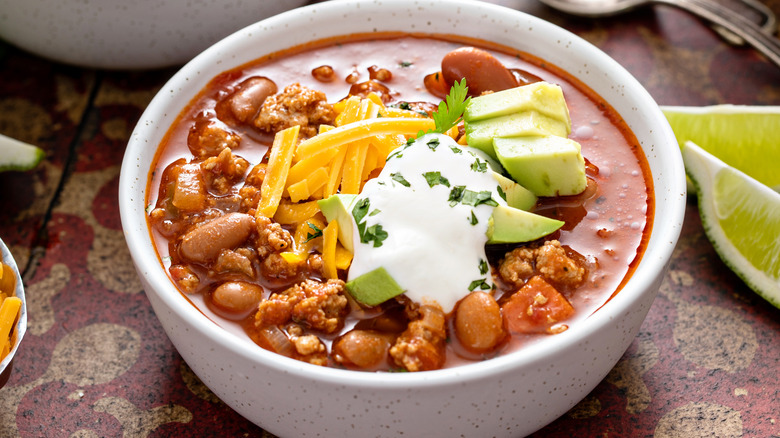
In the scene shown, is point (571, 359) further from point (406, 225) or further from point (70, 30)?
point (70, 30)

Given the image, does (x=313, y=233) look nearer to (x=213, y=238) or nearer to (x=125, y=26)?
(x=213, y=238)

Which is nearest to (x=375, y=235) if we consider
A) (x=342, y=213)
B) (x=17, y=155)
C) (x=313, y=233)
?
(x=342, y=213)

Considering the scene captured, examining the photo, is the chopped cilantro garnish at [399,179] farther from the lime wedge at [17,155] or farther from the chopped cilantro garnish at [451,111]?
the lime wedge at [17,155]

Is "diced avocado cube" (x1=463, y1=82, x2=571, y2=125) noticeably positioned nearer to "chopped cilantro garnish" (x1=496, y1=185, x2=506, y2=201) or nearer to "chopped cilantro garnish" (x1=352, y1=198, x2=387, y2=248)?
"chopped cilantro garnish" (x1=496, y1=185, x2=506, y2=201)

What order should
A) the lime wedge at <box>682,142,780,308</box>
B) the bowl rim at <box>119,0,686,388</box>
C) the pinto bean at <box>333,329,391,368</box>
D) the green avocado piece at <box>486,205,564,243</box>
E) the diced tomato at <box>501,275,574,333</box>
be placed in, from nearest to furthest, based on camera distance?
1. the bowl rim at <box>119,0,686,388</box>
2. the pinto bean at <box>333,329,391,368</box>
3. the diced tomato at <box>501,275,574,333</box>
4. the green avocado piece at <box>486,205,564,243</box>
5. the lime wedge at <box>682,142,780,308</box>

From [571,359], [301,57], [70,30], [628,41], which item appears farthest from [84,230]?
[628,41]

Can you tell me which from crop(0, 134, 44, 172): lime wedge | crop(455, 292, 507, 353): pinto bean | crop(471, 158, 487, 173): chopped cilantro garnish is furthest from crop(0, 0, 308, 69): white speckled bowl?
crop(455, 292, 507, 353): pinto bean
